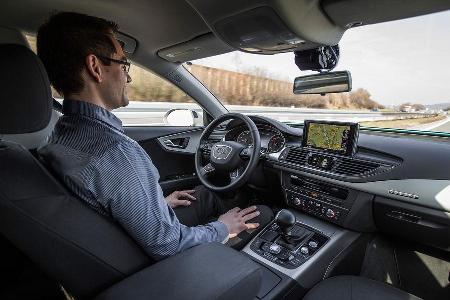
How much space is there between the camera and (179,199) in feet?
8.78

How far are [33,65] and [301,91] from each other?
180cm

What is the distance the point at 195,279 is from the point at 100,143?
Answer: 23.1 inches

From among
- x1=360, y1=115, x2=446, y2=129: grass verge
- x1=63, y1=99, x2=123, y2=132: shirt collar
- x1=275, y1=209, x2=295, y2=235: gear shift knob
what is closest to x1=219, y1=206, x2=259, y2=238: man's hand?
x1=275, y1=209, x2=295, y2=235: gear shift knob

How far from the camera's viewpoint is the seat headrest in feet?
4.66

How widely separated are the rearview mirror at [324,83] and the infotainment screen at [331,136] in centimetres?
22

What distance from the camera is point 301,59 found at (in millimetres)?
2629

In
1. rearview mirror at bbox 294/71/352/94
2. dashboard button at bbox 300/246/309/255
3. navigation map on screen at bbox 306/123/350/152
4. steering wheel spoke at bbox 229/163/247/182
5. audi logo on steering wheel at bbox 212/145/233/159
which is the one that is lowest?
dashboard button at bbox 300/246/309/255

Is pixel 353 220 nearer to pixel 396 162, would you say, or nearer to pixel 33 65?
pixel 396 162

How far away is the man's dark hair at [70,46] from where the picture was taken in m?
1.41

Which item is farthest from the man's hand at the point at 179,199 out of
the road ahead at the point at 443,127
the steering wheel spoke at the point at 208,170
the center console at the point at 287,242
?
the road ahead at the point at 443,127

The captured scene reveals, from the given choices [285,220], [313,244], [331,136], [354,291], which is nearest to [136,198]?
[285,220]

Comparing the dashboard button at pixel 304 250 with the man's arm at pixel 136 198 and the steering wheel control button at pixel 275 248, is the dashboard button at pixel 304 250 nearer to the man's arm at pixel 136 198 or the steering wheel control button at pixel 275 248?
the steering wheel control button at pixel 275 248

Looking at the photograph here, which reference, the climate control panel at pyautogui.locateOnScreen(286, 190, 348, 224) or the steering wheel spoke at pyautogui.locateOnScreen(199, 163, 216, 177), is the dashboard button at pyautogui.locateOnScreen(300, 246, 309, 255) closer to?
the climate control panel at pyautogui.locateOnScreen(286, 190, 348, 224)

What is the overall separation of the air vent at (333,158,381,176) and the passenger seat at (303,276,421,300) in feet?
2.12
